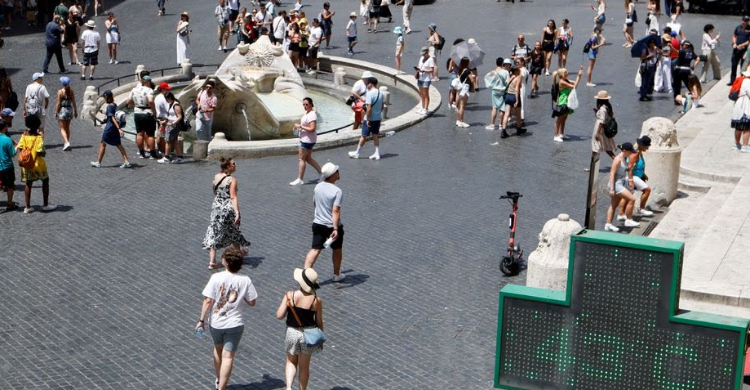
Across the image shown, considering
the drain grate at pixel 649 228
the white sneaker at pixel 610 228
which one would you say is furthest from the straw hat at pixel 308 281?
the drain grate at pixel 649 228

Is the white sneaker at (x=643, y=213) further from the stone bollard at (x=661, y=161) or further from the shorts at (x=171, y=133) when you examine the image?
the shorts at (x=171, y=133)

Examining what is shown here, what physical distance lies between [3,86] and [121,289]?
8907 mm

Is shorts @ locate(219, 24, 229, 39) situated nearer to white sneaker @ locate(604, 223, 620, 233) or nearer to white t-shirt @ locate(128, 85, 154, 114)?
white t-shirt @ locate(128, 85, 154, 114)

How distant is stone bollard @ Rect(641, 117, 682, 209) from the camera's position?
16.6m

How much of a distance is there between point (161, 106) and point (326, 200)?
759 centimetres

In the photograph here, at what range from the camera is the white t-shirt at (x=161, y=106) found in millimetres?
19812

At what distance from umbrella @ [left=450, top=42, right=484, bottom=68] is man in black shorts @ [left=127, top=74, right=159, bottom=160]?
6.10 metres

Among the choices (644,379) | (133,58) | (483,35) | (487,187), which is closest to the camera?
(644,379)

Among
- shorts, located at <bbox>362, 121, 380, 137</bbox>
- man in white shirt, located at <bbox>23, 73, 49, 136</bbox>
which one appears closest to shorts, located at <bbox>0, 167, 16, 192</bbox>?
man in white shirt, located at <bbox>23, 73, 49, 136</bbox>

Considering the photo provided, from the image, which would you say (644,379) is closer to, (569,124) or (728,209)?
(728,209)

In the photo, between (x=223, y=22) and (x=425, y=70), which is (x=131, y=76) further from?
(x=425, y=70)

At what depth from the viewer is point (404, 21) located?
34.0 meters

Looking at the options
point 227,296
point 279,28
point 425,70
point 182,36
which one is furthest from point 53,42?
point 227,296

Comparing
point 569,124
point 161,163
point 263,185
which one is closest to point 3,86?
point 161,163
